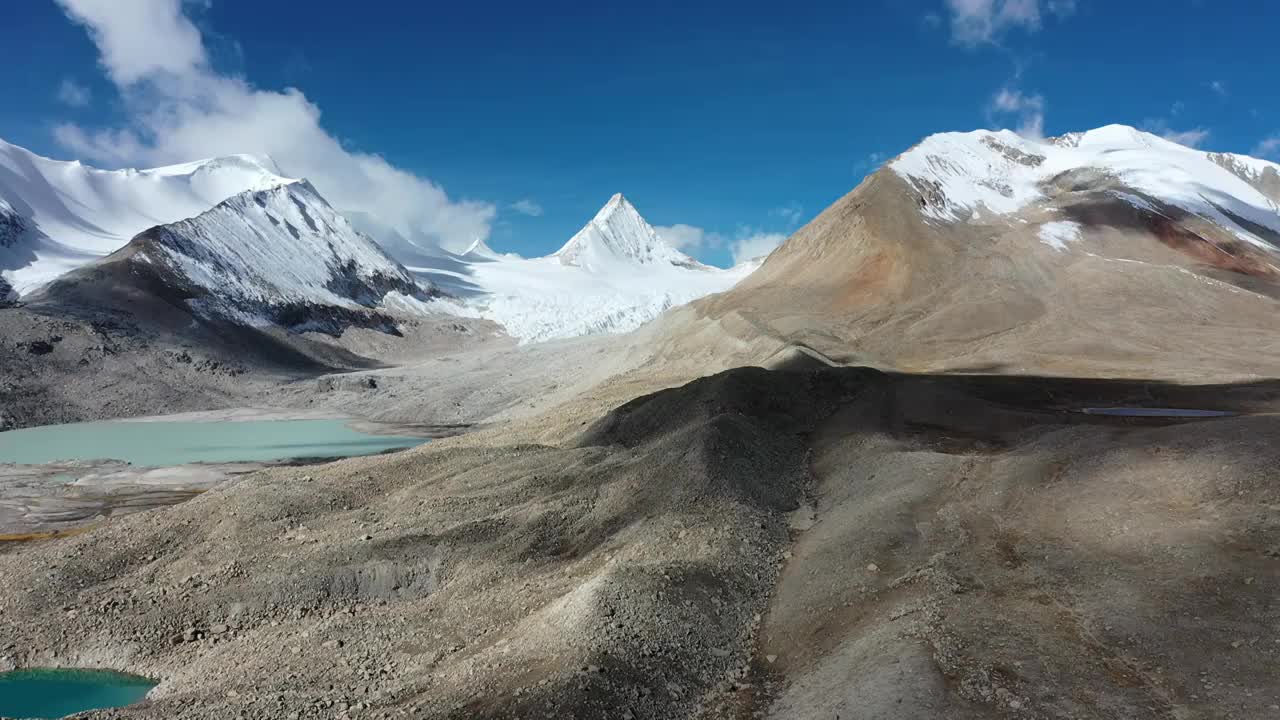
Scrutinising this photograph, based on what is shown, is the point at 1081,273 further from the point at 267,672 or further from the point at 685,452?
the point at 267,672

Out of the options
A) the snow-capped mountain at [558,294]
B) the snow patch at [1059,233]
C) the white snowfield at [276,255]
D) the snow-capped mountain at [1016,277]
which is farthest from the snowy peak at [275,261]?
the snow patch at [1059,233]

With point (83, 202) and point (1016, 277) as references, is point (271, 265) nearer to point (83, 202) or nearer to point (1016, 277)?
point (83, 202)

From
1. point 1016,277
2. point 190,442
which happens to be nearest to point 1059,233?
point 1016,277

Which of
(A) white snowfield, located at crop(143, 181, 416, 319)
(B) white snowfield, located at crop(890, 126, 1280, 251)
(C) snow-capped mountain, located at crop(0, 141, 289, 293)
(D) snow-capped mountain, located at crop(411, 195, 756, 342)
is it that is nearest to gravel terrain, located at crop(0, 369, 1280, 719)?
(B) white snowfield, located at crop(890, 126, 1280, 251)

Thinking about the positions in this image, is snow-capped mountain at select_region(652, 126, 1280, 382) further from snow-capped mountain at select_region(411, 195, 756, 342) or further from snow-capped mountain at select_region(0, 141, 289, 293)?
snow-capped mountain at select_region(0, 141, 289, 293)

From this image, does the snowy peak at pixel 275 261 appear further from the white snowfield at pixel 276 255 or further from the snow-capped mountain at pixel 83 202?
the snow-capped mountain at pixel 83 202

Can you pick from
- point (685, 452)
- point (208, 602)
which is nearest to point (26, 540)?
point (208, 602)
